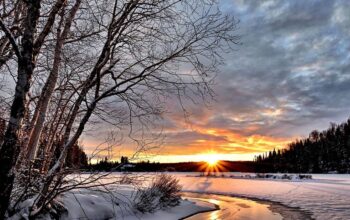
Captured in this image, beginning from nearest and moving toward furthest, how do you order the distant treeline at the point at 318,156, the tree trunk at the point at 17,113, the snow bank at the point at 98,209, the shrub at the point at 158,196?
the tree trunk at the point at 17,113
the snow bank at the point at 98,209
the shrub at the point at 158,196
the distant treeline at the point at 318,156

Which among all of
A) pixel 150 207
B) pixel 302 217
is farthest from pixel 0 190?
pixel 302 217

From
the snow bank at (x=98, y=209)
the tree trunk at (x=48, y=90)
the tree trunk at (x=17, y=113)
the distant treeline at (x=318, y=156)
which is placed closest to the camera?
the tree trunk at (x=17, y=113)

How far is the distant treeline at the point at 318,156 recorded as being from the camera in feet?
322

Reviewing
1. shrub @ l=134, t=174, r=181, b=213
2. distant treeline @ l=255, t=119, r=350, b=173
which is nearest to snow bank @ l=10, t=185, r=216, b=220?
shrub @ l=134, t=174, r=181, b=213

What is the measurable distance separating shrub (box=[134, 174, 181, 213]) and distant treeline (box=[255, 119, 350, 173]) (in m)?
81.9

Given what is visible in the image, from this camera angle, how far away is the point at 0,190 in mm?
5363

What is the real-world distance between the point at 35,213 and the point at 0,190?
2.83 metres

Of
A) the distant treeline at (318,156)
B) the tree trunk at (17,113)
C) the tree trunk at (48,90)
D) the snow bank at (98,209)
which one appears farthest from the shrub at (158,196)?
the distant treeline at (318,156)

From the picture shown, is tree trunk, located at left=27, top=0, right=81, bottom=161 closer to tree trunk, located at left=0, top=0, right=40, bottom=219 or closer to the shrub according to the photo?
tree trunk, located at left=0, top=0, right=40, bottom=219

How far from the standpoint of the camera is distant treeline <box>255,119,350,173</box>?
9814cm

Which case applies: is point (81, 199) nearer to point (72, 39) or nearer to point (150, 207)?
point (150, 207)

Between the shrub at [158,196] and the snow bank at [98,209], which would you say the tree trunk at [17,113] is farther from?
the shrub at [158,196]

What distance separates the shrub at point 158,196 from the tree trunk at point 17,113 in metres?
10.3

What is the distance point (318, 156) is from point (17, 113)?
10814cm
